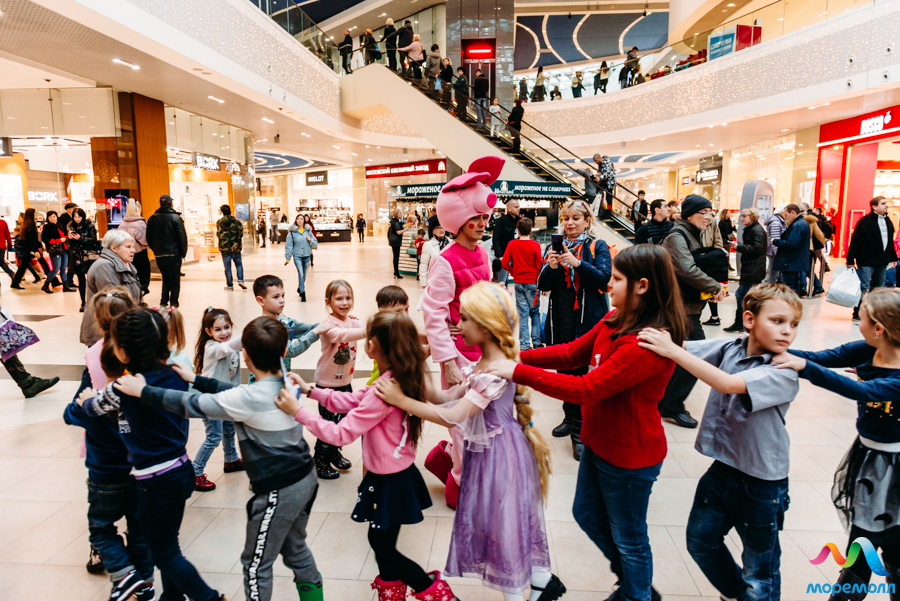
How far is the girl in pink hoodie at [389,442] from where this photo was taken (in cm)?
177

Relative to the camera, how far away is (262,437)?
173 centimetres

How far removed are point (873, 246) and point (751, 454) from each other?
748 centimetres

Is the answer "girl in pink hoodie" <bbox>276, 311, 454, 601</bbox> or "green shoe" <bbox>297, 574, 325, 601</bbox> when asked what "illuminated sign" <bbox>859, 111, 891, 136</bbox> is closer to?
"girl in pink hoodie" <bbox>276, 311, 454, 601</bbox>

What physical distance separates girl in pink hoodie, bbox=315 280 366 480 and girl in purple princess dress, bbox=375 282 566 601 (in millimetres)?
1083

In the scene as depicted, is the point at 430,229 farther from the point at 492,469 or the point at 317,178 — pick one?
the point at 317,178

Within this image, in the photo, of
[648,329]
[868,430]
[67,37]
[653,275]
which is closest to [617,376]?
[648,329]

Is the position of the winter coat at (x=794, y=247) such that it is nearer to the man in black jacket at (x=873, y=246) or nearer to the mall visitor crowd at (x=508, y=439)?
the man in black jacket at (x=873, y=246)

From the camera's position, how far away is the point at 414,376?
1805mm

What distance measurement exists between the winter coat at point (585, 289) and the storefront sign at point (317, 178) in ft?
97.1

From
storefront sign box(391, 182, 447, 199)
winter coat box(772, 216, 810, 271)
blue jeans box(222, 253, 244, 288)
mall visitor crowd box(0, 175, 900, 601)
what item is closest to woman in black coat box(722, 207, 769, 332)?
winter coat box(772, 216, 810, 271)

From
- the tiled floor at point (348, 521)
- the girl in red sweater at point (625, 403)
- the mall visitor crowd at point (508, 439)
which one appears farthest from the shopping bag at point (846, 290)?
the girl in red sweater at point (625, 403)

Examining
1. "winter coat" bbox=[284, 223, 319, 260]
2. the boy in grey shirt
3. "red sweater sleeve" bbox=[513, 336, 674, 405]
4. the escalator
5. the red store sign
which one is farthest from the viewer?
the red store sign

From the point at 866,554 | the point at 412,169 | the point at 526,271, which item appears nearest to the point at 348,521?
the point at 866,554

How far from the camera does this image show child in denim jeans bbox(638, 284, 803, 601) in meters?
1.61
